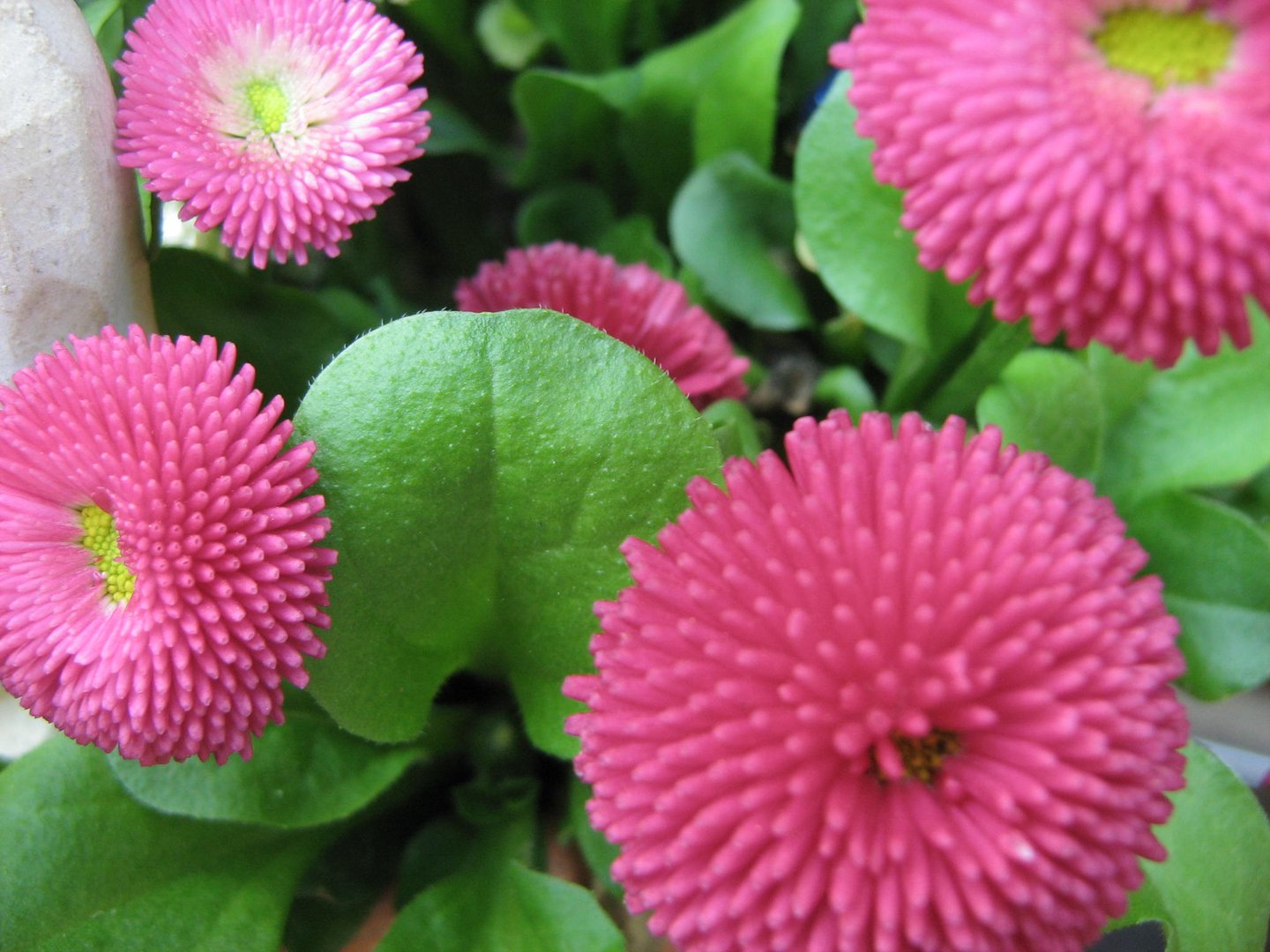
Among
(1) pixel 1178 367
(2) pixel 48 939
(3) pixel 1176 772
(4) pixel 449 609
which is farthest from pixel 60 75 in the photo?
(1) pixel 1178 367

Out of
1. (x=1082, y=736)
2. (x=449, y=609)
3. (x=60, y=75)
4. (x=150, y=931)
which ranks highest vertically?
(x=60, y=75)

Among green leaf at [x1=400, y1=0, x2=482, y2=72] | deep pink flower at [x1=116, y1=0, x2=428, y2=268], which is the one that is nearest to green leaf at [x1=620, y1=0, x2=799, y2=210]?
green leaf at [x1=400, y1=0, x2=482, y2=72]

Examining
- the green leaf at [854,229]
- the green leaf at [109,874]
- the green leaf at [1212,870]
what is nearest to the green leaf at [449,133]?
the green leaf at [854,229]

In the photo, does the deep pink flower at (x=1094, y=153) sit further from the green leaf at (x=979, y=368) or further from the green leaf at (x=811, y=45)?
the green leaf at (x=811, y=45)

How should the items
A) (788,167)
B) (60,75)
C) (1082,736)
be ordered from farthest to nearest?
1. (788,167)
2. (60,75)
3. (1082,736)

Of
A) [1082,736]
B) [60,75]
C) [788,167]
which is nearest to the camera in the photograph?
[1082,736]

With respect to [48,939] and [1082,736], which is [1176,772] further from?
[48,939]

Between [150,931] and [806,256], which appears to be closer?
[150,931]
